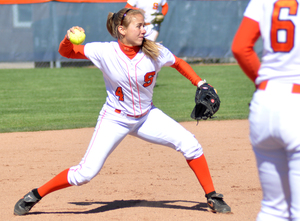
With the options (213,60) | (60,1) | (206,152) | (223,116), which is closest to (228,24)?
(213,60)

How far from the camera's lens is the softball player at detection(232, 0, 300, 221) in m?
1.86

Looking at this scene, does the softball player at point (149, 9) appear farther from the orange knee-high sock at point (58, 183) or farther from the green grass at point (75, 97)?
the orange knee-high sock at point (58, 183)

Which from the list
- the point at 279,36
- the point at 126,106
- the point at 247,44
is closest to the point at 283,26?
the point at 279,36

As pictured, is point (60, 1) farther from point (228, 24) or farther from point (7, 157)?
point (7, 157)

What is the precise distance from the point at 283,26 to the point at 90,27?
13.5 metres

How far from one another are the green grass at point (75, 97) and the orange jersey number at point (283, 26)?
5.17m

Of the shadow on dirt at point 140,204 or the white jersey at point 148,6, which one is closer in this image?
the shadow on dirt at point 140,204

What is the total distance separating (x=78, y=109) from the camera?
8023mm

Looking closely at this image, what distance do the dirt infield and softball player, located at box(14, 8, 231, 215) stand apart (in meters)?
0.28

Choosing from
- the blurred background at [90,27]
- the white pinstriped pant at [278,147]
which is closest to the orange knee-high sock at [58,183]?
the white pinstriped pant at [278,147]

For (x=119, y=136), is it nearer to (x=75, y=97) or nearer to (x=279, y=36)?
(x=279, y=36)

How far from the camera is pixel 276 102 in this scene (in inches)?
73.7

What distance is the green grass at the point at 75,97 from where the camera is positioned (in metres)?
7.23

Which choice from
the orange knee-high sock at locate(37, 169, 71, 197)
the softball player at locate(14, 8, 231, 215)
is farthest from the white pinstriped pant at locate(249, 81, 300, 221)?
the orange knee-high sock at locate(37, 169, 71, 197)
